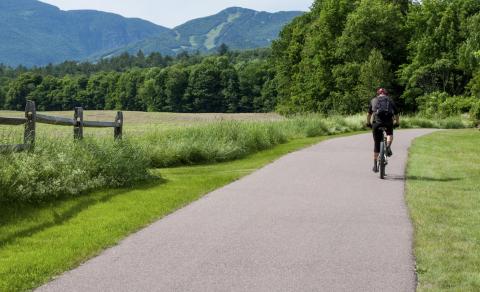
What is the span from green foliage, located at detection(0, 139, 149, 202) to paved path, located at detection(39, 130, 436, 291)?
247 centimetres

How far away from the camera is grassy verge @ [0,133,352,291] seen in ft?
20.3

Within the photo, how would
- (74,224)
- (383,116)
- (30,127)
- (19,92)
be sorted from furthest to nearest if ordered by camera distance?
(19,92) < (383,116) < (30,127) < (74,224)

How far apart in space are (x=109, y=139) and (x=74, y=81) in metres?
147

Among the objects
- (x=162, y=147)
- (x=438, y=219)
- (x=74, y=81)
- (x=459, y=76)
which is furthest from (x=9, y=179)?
(x=74, y=81)

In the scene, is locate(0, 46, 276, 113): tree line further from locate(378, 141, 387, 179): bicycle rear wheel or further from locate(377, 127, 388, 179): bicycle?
locate(378, 141, 387, 179): bicycle rear wheel

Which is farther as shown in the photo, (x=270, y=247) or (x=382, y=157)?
(x=382, y=157)

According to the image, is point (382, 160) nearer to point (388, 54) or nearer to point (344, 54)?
point (344, 54)

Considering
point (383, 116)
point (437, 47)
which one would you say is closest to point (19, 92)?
point (437, 47)

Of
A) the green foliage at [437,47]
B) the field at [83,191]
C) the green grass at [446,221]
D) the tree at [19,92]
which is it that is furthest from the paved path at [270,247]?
the tree at [19,92]

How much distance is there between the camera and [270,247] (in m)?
7.11

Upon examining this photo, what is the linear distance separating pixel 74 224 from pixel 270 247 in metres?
3.12

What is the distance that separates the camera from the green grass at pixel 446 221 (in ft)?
19.1

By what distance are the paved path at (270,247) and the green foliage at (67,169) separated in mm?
2473

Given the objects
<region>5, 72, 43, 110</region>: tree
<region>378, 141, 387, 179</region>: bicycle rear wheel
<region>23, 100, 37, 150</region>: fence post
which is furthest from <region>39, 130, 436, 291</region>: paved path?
<region>5, 72, 43, 110</region>: tree
